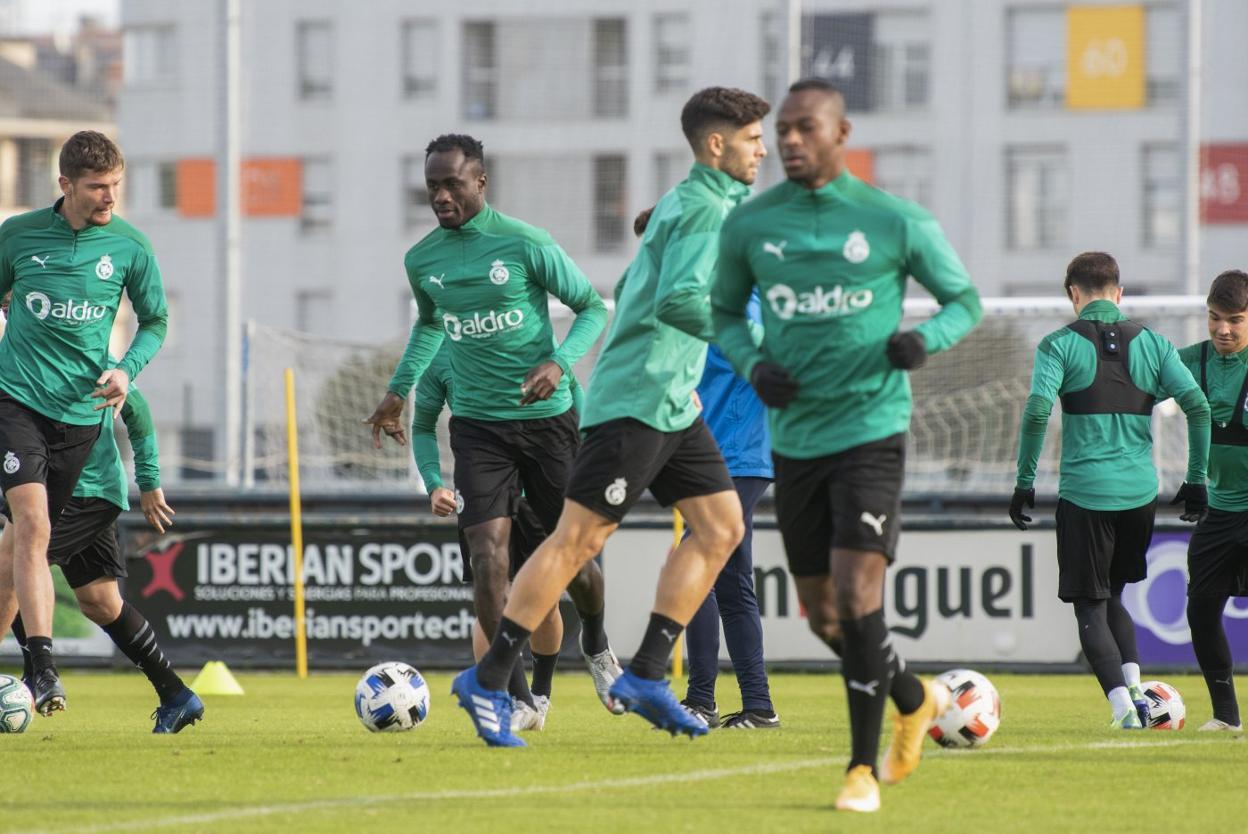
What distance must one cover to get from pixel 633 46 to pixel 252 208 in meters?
10.6

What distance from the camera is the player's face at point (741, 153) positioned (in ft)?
24.8

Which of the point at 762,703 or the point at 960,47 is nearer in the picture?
the point at 762,703

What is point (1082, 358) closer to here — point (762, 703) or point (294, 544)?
point (762, 703)

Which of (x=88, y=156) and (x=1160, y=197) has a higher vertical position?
(x=1160, y=197)

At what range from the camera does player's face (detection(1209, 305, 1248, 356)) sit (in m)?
9.20

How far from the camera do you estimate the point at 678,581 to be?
24.1 feet

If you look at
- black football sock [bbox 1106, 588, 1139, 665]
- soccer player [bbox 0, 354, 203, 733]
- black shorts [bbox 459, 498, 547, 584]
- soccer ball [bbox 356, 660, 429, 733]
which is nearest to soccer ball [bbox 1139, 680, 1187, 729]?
black football sock [bbox 1106, 588, 1139, 665]

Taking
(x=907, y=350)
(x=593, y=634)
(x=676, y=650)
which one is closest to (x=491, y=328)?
(x=593, y=634)

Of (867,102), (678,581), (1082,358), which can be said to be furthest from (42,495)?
(867,102)

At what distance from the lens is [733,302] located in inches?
255

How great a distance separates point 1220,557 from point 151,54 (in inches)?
1762

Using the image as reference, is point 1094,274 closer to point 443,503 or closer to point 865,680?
point 443,503

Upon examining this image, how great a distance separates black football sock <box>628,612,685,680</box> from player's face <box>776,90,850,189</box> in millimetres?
1787

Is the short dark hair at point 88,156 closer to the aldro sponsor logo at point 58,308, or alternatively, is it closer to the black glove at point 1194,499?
the aldro sponsor logo at point 58,308
